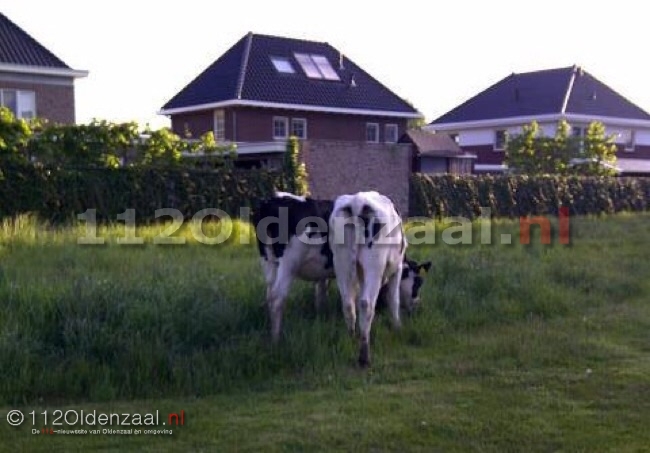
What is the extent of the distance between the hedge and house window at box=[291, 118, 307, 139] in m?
12.3

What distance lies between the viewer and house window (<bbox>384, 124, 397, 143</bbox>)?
42.9 metres

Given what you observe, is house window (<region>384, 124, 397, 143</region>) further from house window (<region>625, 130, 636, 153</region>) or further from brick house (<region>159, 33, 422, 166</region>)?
house window (<region>625, 130, 636, 153</region>)

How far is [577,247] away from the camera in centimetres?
1678

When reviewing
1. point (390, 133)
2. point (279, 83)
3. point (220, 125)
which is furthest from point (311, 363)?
point (390, 133)

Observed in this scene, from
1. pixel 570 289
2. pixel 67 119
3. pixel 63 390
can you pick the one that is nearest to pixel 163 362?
pixel 63 390

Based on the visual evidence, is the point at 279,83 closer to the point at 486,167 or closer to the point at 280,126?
the point at 280,126

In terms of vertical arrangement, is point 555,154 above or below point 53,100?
below

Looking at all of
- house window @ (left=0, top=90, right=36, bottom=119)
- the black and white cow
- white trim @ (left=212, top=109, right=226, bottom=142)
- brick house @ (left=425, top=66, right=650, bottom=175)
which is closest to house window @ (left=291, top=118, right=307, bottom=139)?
white trim @ (left=212, top=109, right=226, bottom=142)

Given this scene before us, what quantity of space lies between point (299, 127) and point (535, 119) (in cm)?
1622

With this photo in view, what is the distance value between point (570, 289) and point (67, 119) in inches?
1068

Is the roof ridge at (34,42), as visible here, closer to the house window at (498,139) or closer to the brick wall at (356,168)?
the brick wall at (356,168)

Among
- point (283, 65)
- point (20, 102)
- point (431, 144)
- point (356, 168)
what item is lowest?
point (356, 168)

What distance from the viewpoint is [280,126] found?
39031mm

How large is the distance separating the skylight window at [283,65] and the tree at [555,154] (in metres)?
11.2
